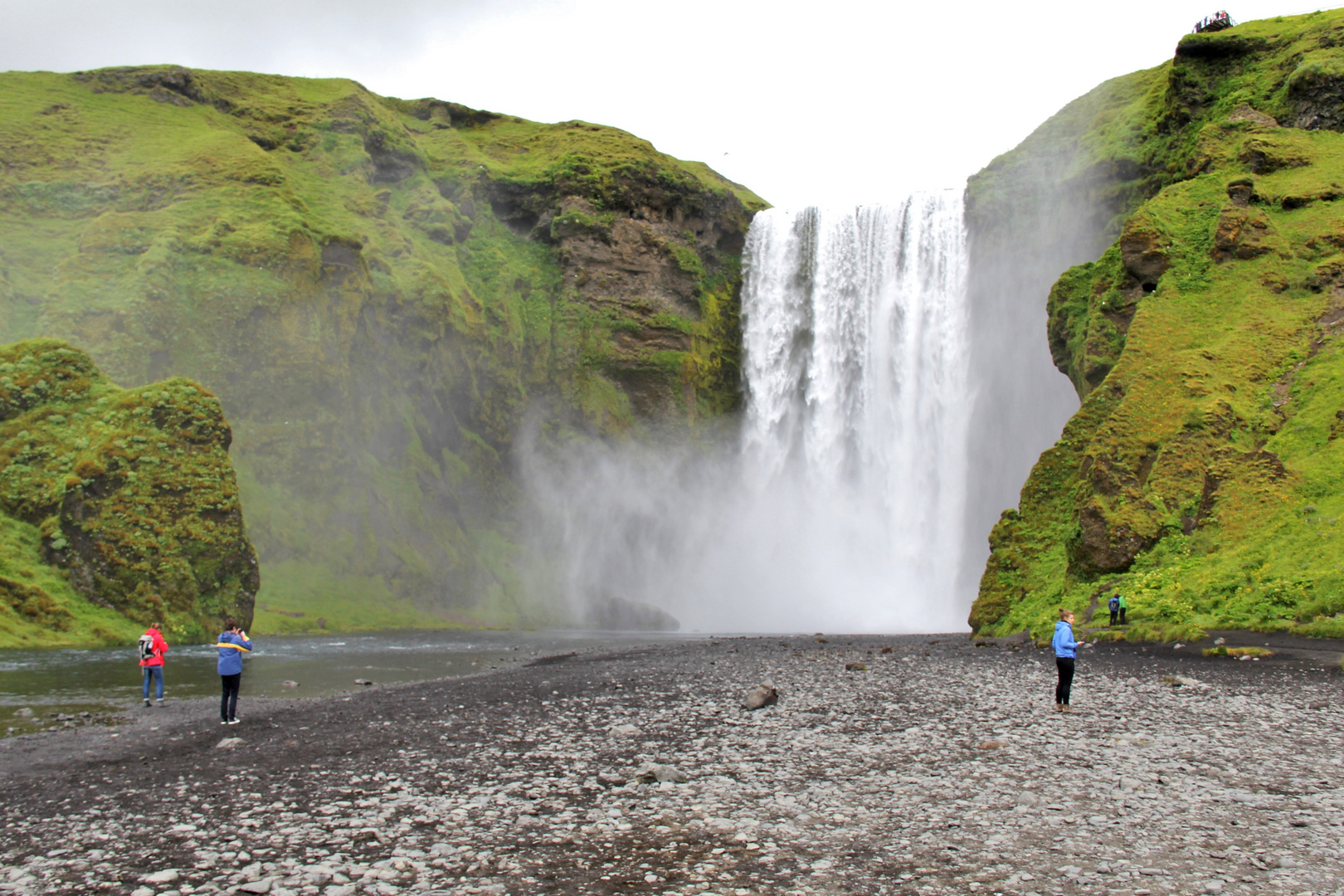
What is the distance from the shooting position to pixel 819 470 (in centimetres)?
6338

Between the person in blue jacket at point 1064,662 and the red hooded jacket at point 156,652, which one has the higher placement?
the person in blue jacket at point 1064,662

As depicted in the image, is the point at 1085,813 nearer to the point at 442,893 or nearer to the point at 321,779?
the point at 442,893

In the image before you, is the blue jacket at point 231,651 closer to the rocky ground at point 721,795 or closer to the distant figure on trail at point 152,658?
the rocky ground at point 721,795

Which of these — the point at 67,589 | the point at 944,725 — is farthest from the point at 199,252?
the point at 944,725

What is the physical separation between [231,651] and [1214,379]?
96.1 ft

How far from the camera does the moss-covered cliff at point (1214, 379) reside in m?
22.7

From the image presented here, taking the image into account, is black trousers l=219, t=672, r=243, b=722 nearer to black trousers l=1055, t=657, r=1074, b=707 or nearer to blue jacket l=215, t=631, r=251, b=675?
blue jacket l=215, t=631, r=251, b=675

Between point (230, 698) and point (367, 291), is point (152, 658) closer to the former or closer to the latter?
point (230, 698)

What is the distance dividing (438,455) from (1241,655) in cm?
5777

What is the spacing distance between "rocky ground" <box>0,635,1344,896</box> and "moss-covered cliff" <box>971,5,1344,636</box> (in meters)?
6.10

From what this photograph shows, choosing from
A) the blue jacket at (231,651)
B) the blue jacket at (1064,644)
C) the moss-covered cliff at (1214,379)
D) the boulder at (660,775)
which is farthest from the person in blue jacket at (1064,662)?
the blue jacket at (231,651)

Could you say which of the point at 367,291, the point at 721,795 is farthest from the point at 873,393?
the point at 721,795

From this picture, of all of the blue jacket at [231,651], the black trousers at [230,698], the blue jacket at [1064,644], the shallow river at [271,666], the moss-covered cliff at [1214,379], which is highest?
the moss-covered cliff at [1214,379]

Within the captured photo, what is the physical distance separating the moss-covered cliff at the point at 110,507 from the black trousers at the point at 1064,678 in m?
35.1
